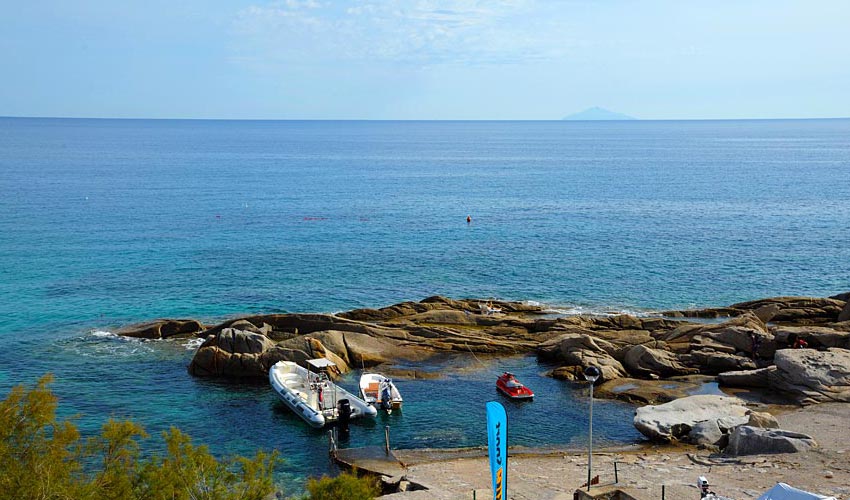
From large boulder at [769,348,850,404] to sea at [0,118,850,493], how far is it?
9.88 metres

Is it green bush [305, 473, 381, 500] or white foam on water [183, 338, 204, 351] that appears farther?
white foam on water [183, 338, 204, 351]

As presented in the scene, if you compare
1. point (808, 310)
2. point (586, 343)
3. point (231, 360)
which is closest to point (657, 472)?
point (586, 343)

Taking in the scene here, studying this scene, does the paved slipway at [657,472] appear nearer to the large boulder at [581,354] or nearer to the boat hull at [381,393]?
the boat hull at [381,393]

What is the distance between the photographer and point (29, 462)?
20625mm

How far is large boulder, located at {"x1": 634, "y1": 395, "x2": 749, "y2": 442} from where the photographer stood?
36500 mm

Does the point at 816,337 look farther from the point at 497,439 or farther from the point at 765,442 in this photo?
the point at 497,439

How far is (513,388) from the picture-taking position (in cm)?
4259

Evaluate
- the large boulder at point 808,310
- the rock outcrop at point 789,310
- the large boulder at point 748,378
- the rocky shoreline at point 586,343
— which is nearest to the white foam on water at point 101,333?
the rocky shoreline at point 586,343

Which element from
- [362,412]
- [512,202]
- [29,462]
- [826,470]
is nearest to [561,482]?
[826,470]

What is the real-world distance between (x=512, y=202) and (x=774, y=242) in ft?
139

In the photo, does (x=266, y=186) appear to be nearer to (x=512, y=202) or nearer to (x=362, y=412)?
(x=512, y=202)

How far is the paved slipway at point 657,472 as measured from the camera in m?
28.6

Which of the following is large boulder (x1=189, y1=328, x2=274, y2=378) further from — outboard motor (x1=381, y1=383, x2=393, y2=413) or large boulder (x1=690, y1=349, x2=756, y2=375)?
large boulder (x1=690, y1=349, x2=756, y2=375)

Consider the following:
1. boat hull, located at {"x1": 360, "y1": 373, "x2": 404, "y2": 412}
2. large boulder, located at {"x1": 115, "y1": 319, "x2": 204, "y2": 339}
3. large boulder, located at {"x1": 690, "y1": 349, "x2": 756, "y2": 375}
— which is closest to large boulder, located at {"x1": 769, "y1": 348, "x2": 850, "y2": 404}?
large boulder, located at {"x1": 690, "y1": 349, "x2": 756, "y2": 375}
